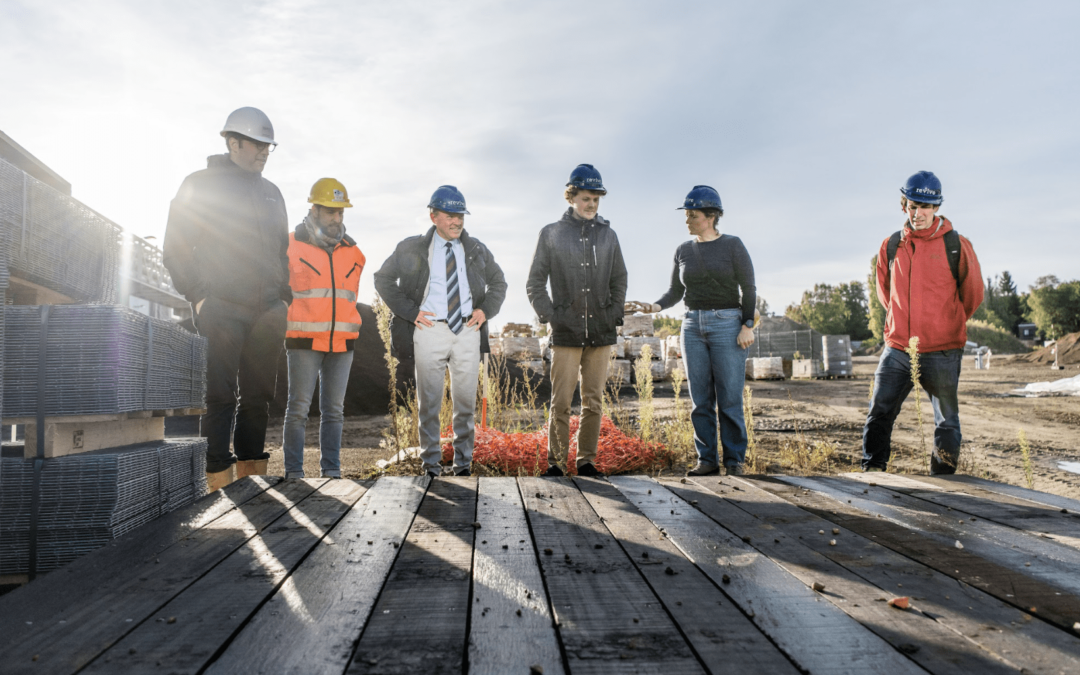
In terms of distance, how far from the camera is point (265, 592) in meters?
1.64

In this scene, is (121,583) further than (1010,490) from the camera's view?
No

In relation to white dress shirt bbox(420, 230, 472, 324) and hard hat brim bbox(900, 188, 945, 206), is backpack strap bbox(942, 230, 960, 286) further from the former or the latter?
white dress shirt bbox(420, 230, 472, 324)

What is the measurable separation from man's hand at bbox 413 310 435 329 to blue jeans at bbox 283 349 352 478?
477 mm

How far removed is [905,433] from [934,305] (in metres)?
5.16

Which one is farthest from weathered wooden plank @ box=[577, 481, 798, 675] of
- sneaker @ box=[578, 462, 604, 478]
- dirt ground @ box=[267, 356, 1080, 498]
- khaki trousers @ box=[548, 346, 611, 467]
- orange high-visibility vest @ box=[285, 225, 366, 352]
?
dirt ground @ box=[267, 356, 1080, 498]

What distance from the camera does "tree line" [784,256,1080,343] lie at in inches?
2077

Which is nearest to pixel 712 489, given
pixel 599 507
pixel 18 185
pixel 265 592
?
pixel 599 507

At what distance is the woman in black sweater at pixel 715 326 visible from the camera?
165 inches

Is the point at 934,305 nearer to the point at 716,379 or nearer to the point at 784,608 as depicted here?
the point at 716,379

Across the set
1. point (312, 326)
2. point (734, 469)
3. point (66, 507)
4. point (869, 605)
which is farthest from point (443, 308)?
point (869, 605)

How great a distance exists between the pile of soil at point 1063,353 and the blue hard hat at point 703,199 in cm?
3609

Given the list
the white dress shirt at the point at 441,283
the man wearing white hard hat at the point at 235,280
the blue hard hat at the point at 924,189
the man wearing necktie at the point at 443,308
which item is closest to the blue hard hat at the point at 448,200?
the man wearing necktie at the point at 443,308

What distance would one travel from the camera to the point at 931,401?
3.89 m

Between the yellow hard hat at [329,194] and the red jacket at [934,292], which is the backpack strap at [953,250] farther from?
the yellow hard hat at [329,194]
